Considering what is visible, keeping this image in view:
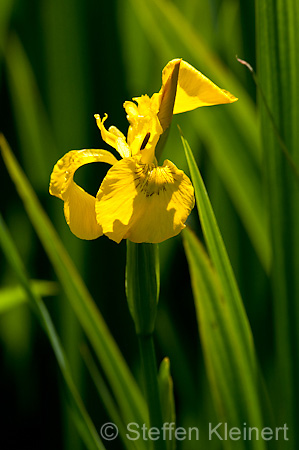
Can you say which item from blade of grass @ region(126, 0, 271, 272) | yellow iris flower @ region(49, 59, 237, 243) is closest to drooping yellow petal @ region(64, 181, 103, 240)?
yellow iris flower @ region(49, 59, 237, 243)

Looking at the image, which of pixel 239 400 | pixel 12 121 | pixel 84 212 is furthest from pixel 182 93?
pixel 12 121

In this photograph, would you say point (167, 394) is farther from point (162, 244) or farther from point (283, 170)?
point (162, 244)

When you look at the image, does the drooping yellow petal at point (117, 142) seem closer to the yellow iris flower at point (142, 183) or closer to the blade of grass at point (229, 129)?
the yellow iris flower at point (142, 183)

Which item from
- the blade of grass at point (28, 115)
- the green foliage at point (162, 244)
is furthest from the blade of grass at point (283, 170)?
the blade of grass at point (28, 115)

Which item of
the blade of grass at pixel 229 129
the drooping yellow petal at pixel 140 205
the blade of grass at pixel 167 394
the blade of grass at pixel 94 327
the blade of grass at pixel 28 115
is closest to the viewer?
the drooping yellow petal at pixel 140 205

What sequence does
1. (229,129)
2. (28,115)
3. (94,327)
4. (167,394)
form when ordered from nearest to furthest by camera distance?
(167,394) < (94,327) < (229,129) < (28,115)

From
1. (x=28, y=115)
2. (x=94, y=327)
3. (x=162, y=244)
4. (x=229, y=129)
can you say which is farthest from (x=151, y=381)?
(x=28, y=115)
